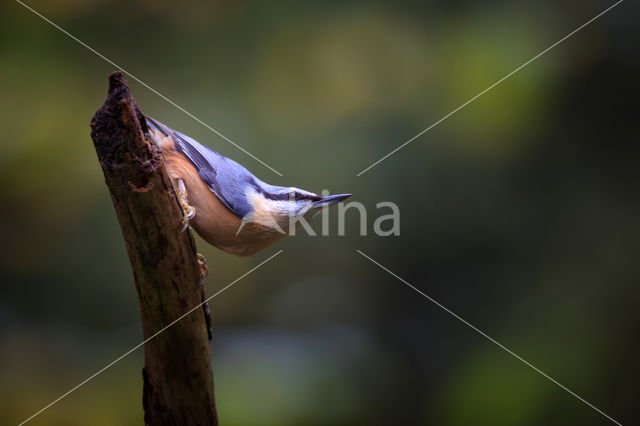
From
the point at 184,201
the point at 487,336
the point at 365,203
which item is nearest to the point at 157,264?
the point at 184,201

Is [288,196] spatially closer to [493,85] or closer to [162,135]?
[162,135]

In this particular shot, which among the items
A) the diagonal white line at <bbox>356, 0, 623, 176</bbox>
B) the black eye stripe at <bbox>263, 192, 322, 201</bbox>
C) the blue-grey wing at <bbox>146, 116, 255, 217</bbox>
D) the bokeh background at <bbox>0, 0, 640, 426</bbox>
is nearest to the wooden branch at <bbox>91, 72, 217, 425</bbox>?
the blue-grey wing at <bbox>146, 116, 255, 217</bbox>

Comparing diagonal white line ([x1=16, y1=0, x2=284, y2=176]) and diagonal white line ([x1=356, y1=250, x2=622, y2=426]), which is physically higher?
diagonal white line ([x1=16, y1=0, x2=284, y2=176])

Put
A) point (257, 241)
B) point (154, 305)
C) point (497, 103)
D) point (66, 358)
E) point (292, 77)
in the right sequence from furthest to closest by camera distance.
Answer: point (292, 77)
point (497, 103)
point (66, 358)
point (257, 241)
point (154, 305)

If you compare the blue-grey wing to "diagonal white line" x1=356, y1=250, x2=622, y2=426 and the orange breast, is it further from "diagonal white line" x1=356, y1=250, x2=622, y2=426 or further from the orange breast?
"diagonal white line" x1=356, y1=250, x2=622, y2=426

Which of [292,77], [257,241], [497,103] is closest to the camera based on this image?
[257,241]

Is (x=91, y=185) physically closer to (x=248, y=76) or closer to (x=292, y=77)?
(x=248, y=76)

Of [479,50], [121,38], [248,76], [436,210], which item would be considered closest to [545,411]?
[436,210]
